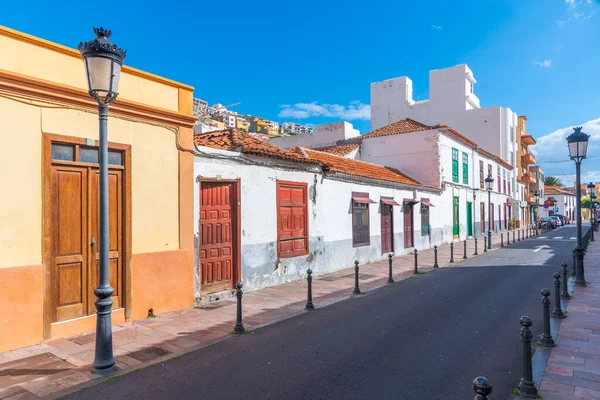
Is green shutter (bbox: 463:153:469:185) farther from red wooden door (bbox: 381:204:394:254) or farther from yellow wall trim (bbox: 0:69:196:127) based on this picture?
yellow wall trim (bbox: 0:69:196:127)

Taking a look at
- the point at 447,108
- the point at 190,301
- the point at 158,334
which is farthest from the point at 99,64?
the point at 447,108

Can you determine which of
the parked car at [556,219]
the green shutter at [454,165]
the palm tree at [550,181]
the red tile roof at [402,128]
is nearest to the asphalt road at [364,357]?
the red tile roof at [402,128]

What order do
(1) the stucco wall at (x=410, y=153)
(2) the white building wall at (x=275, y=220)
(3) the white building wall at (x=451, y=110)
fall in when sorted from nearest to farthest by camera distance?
(2) the white building wall at (x=275, y=220) < (1) the stucco wall at (x=410, y=153) < (3) the white building wall at (x=451, y=110)

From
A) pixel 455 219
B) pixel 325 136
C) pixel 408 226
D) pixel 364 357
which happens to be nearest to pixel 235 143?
pixel 364 357

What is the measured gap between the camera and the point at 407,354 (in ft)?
18.3

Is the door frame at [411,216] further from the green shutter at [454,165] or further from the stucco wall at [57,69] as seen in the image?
the stucco wall at [57,69]

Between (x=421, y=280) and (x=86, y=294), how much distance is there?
29.2 feet

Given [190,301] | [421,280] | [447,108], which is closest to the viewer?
[190,301]

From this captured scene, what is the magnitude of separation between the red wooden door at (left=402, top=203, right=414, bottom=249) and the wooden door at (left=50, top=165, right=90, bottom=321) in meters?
14.8

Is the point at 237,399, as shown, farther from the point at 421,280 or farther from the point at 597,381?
the point at 421,280

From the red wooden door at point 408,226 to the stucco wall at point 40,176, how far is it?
13.2 metres

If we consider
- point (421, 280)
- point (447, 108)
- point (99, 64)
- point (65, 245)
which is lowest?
point (421, 280)

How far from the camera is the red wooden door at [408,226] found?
18.9 m

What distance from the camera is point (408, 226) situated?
19.2 m
